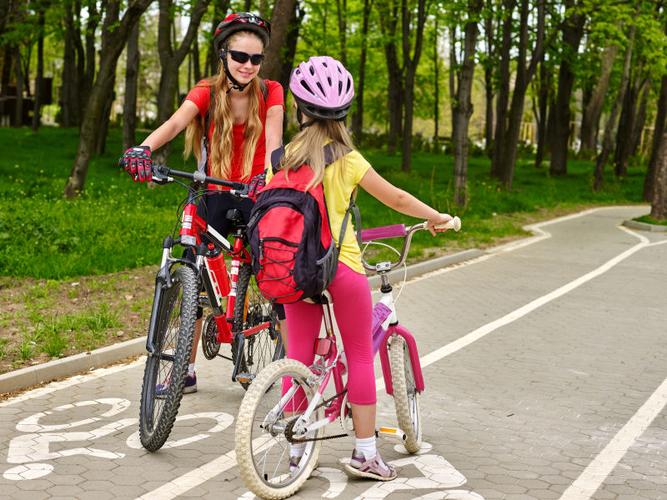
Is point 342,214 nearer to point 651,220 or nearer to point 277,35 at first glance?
point 277,35

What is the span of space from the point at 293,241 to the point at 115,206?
13001mm

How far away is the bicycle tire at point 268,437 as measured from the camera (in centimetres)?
433

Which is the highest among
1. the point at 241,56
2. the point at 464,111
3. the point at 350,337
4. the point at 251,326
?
the point at 464,111

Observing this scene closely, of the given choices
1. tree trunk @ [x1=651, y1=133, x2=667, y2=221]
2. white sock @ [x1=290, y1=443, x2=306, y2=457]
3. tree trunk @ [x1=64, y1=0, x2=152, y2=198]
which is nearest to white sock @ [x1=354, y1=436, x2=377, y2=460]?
white sock @ [x1=290, y1=443, x2=306, y2=457]

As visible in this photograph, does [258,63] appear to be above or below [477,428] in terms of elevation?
above

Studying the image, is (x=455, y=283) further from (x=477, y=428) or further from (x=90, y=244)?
(x=477, y=428)

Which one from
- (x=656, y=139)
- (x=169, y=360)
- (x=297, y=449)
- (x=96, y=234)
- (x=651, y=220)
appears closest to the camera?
(x=297, y=449)

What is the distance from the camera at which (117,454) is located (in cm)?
536

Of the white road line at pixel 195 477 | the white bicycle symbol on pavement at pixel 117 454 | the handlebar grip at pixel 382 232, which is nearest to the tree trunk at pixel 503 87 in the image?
the white bicycle symbol on pavement at pixel 117 454

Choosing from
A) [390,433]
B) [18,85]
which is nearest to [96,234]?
[390,433]

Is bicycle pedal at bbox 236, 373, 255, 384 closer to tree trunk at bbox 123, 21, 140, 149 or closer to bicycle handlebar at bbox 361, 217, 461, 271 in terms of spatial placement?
bicycle handlebar at bbox 361, 217, 461, 271

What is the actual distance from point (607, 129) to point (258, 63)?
95.9 ft

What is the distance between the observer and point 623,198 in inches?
1199

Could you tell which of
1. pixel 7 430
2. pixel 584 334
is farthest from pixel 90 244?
pixel 7 430
